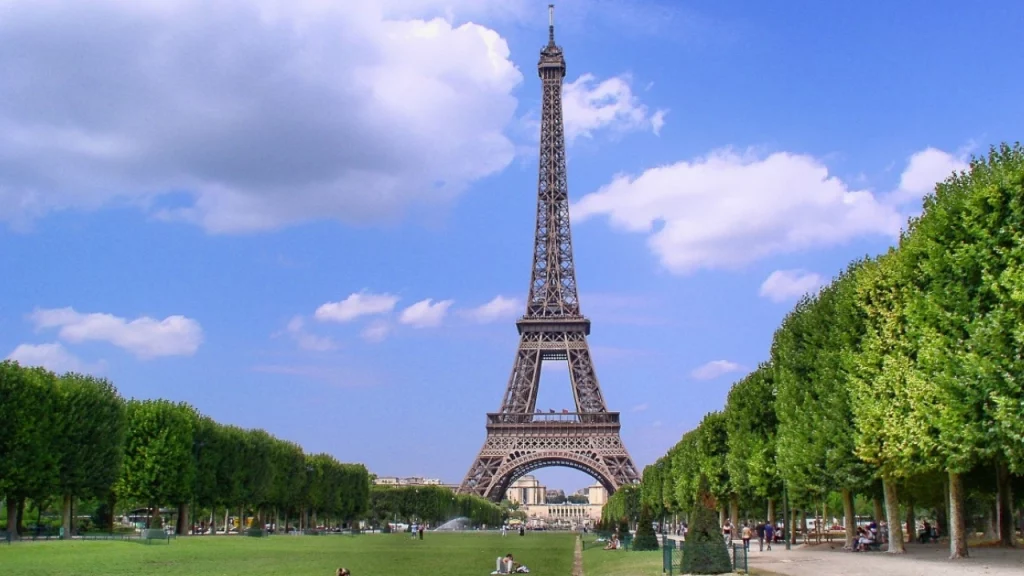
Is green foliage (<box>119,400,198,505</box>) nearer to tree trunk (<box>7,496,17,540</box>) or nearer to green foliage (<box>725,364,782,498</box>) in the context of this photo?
tree trunk (<box>7,496,17,540</box>)

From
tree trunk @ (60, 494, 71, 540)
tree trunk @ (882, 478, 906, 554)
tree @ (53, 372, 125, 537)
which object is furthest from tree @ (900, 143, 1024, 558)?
tree trunk @ (60, 494, 71, 540)

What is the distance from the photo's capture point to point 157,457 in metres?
66.5

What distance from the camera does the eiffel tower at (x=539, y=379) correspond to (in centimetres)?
12481

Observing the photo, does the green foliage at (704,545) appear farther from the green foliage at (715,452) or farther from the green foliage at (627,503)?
the green foliage at (627,503)

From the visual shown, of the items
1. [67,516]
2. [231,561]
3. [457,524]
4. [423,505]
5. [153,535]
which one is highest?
[67,516]

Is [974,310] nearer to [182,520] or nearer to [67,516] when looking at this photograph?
[67,516]

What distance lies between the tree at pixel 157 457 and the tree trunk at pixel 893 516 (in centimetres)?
4480

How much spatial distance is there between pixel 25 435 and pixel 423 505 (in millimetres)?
83559

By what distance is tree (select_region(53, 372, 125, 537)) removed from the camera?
56.0 m

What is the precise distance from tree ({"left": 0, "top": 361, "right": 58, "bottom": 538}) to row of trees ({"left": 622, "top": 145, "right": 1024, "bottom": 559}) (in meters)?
36.2

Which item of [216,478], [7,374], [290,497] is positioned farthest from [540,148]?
[7,374]

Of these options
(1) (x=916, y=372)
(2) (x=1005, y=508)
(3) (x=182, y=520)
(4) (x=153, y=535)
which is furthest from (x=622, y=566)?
(3) (x=182, y=520)

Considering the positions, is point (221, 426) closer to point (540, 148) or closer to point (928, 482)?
point (928, 482)

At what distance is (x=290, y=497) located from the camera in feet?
295
